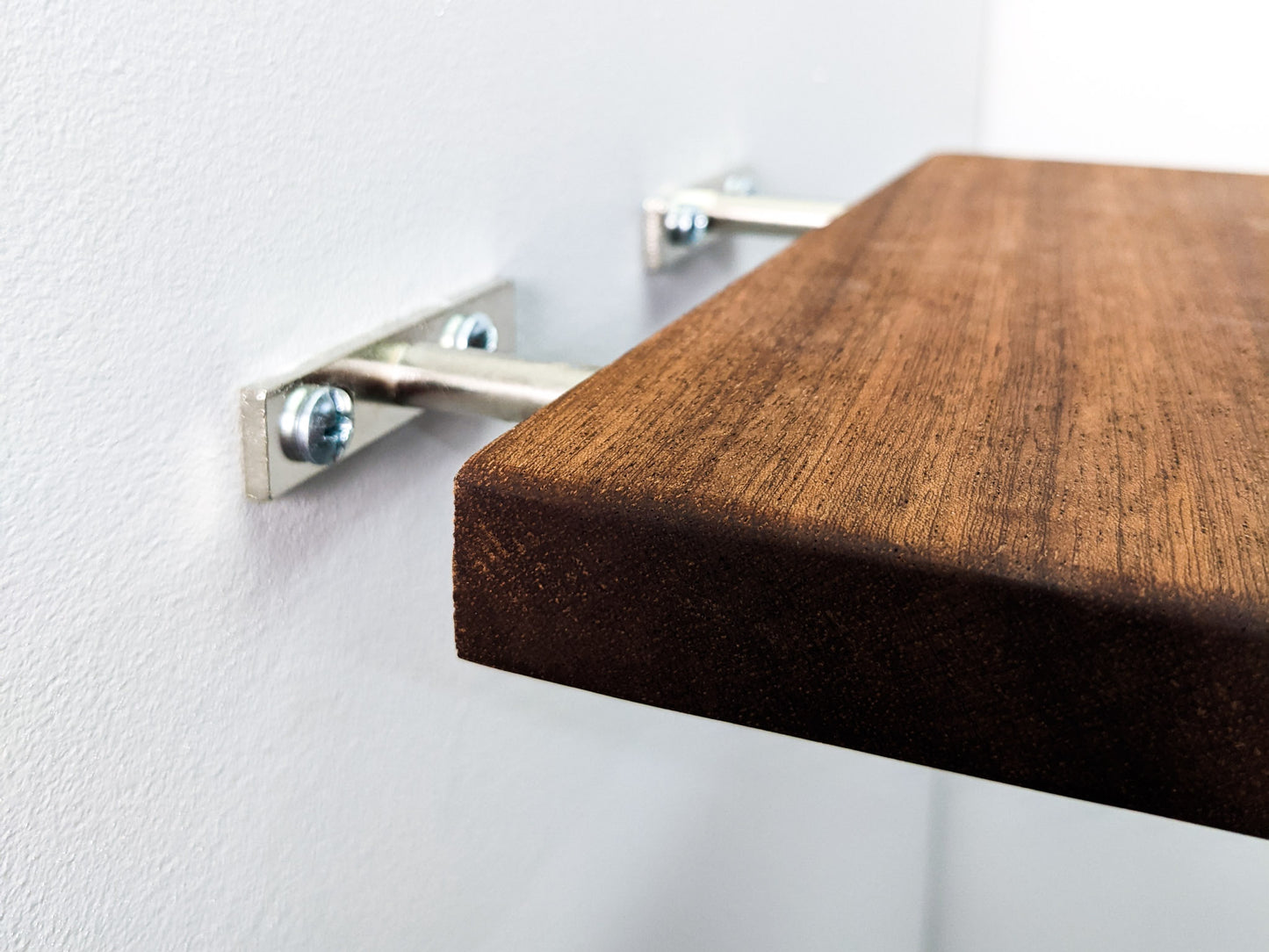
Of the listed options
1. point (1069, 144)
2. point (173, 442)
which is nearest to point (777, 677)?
point (173, 442)

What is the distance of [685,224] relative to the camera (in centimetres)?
40

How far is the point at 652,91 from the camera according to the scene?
0.38m

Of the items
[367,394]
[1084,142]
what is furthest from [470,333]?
[1084,142]

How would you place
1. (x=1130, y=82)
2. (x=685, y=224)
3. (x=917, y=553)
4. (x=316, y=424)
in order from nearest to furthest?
(x=917, y=553) → (x=316, y=424) → (x=685, y=224) → (x=1130, y=82)

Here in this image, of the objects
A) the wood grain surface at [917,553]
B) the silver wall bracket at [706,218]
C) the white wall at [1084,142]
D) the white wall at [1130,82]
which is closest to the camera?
the wood grain surface at [917,553]

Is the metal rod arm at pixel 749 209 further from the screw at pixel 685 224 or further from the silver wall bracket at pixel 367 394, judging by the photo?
the silver wall bracket at pixel 367 394

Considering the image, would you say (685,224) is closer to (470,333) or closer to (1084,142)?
(470,333)

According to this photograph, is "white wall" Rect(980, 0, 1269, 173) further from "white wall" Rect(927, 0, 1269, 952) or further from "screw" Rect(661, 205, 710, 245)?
"screw" Rect(661, 205, 710, 245)

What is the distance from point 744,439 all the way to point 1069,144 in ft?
3.28

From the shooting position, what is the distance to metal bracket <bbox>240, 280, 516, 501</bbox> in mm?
225

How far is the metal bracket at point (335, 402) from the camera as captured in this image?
0.74 feet

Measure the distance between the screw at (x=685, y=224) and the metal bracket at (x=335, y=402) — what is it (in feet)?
0.39

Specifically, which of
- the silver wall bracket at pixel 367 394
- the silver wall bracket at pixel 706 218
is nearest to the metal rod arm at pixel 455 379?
the silver wall bracket at pixel 367 394

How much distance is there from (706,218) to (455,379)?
0.63ft
